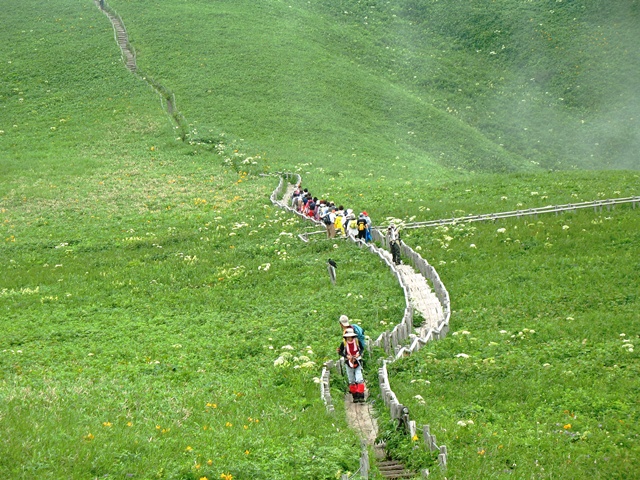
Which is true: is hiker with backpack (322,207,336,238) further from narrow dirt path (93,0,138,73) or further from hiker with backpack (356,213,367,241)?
narrow dirt path (93,0,138,73)

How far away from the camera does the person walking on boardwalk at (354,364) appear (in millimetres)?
19750

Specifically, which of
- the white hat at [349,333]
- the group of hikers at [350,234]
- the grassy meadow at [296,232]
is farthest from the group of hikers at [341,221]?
the white hat at [349,333]

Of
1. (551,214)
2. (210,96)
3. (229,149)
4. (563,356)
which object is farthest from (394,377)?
(210,96)

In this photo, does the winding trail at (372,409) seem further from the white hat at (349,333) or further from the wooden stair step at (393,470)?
the white hat at (349,333)

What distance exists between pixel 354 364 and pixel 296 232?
2233 cm

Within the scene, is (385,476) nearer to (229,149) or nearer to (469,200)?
(469,200)

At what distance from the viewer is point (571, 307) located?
26.8 metres

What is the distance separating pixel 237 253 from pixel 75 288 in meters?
7.54

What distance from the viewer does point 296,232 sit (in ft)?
137

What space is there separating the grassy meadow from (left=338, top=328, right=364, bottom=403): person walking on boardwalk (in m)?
0.47

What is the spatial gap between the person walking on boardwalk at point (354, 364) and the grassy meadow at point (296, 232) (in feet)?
1.55

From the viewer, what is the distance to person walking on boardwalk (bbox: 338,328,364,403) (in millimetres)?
19750

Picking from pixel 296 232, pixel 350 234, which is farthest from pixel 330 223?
pixel 296 232

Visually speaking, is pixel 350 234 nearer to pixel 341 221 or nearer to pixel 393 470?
pixel 341 221
